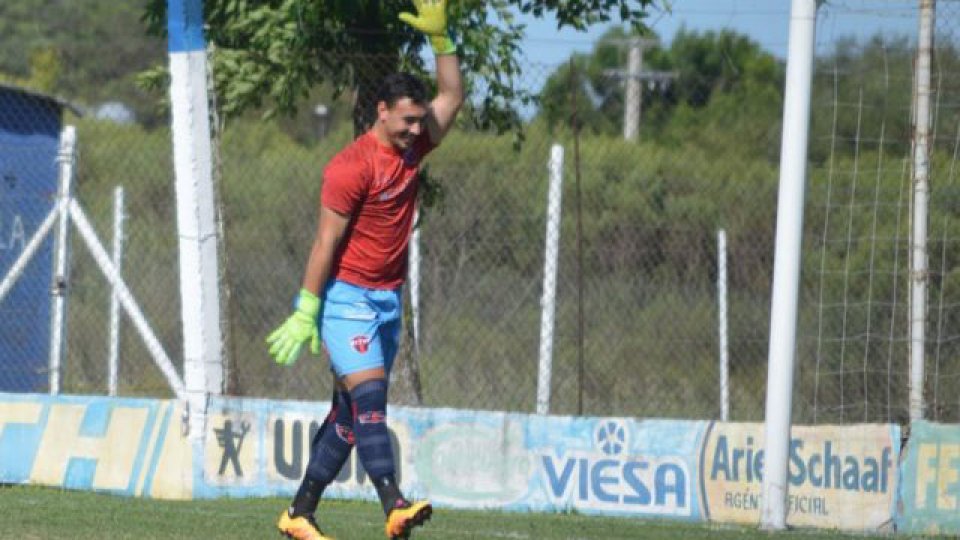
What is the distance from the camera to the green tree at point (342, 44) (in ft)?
36.9

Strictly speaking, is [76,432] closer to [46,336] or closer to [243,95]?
[243,95]

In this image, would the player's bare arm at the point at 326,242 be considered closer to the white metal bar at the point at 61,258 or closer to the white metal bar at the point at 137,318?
the white metal bar at the point at 137,318

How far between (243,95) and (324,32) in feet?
2.24

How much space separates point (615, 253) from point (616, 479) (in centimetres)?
785

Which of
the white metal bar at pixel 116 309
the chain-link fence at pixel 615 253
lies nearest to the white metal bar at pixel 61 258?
the white metal bar at pixel 116 309

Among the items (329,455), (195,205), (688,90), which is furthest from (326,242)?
(688,90)

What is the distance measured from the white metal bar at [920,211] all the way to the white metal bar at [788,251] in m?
1.58

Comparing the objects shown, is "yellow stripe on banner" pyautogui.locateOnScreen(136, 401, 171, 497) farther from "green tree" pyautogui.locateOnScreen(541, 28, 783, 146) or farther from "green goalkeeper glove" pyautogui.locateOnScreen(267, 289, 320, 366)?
"green tree" pyautogui.locateOnScreen(541, 28, 783, 146)

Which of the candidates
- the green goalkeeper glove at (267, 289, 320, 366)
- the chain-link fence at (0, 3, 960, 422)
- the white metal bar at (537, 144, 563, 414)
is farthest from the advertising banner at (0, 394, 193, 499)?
the green goalkeeper glove at (267, 289, 320, 366)

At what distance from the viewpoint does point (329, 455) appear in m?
7.18

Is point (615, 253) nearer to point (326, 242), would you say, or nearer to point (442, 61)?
point (442, 61)

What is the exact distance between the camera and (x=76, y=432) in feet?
34.0

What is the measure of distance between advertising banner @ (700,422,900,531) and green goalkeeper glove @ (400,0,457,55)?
11.6 ft

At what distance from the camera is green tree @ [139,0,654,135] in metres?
11.2
